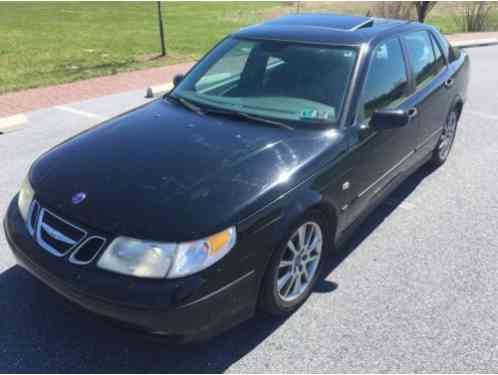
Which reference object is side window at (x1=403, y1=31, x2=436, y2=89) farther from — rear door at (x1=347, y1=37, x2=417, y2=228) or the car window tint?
the car window tint

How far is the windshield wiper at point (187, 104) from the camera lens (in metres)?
3.63

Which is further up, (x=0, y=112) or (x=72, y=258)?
(x=72, y=258)

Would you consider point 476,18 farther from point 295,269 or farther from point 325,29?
point 295,269

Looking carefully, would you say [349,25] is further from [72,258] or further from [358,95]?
[72,258]

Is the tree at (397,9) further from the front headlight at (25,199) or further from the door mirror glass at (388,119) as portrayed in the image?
the front headlight at (25,199)

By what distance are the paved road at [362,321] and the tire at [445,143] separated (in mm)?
876

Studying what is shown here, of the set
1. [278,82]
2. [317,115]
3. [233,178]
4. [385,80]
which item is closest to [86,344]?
[233,178]

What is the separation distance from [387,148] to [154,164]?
191 centimetres

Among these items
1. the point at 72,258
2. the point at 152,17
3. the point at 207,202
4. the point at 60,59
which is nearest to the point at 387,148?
the point at 207,202

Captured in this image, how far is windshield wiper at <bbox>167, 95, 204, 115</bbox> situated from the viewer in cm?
363

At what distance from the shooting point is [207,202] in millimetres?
2584

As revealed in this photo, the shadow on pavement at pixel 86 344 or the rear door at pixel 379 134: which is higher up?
the rear door at pixel 379 134

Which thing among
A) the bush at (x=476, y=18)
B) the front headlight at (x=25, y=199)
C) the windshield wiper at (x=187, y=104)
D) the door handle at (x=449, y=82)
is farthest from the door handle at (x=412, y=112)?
the bush at (x=476, y=18)

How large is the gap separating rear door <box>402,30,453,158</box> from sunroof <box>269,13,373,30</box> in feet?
1.44
